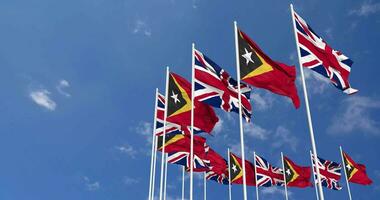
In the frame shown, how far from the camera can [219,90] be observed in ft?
63.2

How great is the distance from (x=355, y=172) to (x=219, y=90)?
22.9 meters

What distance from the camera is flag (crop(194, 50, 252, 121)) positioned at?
19.1 metres

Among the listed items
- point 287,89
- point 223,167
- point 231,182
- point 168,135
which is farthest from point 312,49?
point 231,182

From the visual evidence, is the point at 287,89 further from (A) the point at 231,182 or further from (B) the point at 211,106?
(A) the point at 231,182

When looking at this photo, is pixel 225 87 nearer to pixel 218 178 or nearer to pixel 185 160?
pixel 185 160

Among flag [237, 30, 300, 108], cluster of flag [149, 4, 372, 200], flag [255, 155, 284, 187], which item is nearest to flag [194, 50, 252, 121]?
cluster of flag [149, 4, 372, 200]

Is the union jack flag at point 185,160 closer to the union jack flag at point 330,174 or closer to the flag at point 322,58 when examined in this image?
the flag at point 322,58

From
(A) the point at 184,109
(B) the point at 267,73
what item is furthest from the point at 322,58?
(A) the point at 184,109

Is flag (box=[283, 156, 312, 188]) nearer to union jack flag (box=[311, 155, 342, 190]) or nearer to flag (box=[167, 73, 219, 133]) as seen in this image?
union jack flag (box=[311, 155, 342, 190])

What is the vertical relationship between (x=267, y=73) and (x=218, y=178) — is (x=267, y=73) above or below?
below

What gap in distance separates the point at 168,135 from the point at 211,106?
5.44 meters

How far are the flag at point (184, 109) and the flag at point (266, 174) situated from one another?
14296mm

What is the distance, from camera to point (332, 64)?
52.7ft

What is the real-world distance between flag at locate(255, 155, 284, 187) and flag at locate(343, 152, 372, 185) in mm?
6227
